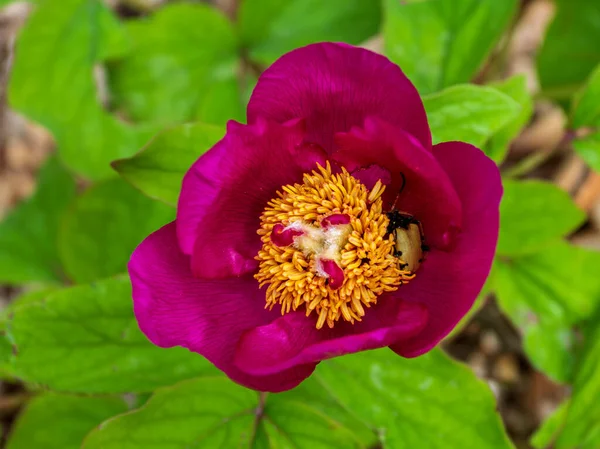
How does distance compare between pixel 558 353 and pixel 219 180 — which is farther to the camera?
pixel 558 353

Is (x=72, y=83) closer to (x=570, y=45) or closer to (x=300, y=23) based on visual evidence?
(x=300, y=23)

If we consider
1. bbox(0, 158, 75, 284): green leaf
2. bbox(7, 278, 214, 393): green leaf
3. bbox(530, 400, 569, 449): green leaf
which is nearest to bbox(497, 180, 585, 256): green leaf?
bbox(530, 400, 569, 449): green leaf

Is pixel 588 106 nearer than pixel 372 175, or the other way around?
pixel 372 175

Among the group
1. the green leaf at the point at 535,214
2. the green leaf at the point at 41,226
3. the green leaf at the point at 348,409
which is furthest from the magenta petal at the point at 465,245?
the green leaf at the point at 41,226

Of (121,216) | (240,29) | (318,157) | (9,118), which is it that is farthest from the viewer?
(9,118)

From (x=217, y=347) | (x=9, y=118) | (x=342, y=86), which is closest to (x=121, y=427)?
(x=217, y=347)

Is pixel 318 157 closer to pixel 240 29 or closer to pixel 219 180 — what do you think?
pixel 219 180

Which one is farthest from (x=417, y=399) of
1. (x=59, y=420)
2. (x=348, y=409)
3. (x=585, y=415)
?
(x=59, y=420)
